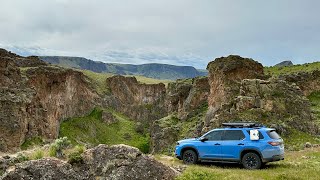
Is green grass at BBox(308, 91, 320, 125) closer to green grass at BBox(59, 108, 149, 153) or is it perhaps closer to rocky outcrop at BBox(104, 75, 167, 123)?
green grass at BBox(59, 108, 149, 153)

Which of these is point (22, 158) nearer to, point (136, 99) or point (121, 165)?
point (121, 165)

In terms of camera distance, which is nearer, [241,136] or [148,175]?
[148,175]

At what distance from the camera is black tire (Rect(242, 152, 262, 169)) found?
18469mm

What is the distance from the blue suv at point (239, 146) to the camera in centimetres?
1841

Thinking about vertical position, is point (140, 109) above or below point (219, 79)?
below

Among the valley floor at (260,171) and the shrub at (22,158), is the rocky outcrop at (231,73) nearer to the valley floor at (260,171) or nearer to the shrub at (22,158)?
the valley floor at (260,171)

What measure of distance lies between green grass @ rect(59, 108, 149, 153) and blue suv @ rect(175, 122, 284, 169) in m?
63.7

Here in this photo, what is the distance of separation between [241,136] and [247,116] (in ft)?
51.7

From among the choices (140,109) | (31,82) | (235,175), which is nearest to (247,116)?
(235,175)

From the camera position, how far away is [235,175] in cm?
1606

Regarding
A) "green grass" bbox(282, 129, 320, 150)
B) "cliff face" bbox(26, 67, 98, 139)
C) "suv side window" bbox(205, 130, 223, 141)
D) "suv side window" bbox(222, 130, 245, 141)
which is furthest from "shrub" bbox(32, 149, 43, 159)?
"cliff face" bbox(26, 67, 98, 139)

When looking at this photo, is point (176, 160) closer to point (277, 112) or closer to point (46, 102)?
point (277, 112)

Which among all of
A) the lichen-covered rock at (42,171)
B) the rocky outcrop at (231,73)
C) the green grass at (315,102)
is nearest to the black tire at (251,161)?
the lichen-covered rock at (42,171)

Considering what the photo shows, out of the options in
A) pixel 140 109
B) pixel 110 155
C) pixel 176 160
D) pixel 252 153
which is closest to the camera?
pixel 110 155
